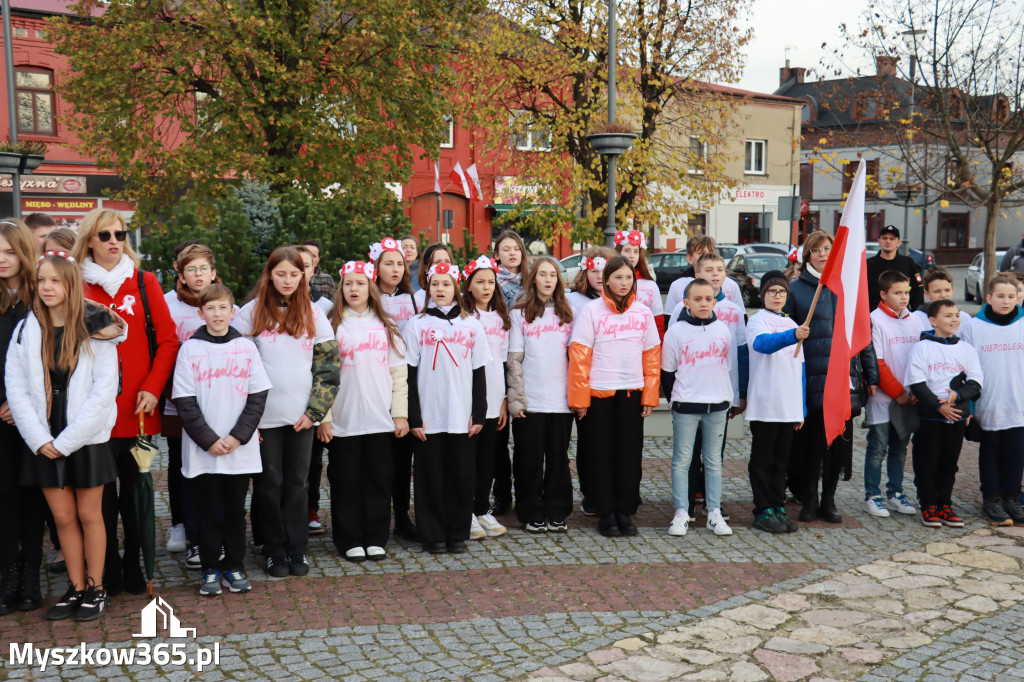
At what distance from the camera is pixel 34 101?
27359 mm

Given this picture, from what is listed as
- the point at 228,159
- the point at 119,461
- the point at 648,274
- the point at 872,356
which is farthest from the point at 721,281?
the point at 228,159

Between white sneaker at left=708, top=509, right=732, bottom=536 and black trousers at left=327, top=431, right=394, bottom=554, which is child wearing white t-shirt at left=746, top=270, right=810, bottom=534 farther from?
black trousers at left=327, top=431, right=394, bottom=554

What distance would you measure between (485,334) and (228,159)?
478 inches

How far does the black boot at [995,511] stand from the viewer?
22.7ft

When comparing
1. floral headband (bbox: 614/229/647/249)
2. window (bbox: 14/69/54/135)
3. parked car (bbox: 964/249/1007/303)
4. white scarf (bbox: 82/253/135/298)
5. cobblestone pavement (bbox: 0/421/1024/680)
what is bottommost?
cobblestone pavement (bbox: 0/421/1024/680)

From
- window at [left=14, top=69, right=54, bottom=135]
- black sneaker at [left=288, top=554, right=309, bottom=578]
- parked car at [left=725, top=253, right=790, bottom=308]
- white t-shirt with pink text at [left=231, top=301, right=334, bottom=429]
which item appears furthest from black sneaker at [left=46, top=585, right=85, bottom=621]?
window at [left=14, top=69, right=54, bottom=135]

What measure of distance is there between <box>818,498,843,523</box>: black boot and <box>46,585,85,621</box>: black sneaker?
4966 millimetres

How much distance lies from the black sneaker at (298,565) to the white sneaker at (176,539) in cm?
89

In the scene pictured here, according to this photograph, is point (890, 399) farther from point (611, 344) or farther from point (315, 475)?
point (315, 475)

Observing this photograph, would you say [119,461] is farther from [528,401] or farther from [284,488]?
[528,401]

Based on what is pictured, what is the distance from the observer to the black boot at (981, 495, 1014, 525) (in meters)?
6.91

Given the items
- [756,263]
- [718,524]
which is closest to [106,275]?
[718,524]

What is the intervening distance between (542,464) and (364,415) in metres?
1.42

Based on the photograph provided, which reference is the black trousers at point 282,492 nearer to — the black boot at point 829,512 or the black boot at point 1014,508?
the black boot at point 829,512
